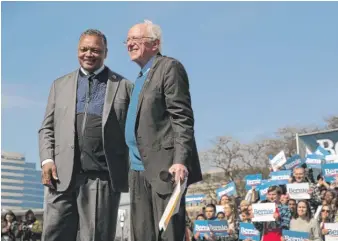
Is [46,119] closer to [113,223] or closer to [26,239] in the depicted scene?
[113,223]

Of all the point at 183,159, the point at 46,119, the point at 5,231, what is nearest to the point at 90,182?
the point at 46,119

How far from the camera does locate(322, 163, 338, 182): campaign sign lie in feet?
42.3

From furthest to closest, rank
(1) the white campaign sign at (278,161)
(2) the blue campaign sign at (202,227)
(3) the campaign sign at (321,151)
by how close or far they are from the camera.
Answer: (3) the campaign sign at (321,151) → (1) the white campaign sign at (278,161) → (2) the blue campaign sign at (202,227)

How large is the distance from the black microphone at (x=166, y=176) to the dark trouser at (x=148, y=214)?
10 cm

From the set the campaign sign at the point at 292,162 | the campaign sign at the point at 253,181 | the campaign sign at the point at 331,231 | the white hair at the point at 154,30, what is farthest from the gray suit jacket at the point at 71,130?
the campaign sign at the point at 292,162

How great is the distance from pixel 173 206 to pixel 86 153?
3.31ft

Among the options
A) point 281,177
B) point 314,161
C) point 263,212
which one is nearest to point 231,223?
point 263,212

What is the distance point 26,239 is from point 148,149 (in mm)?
10810

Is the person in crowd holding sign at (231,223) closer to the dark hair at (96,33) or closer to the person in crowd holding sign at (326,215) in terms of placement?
the person in crowd holding sign at (326,215)

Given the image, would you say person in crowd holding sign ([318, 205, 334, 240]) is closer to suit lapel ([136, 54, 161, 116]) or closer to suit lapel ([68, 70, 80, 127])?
suit lapel ([68, 70, 80, 127])

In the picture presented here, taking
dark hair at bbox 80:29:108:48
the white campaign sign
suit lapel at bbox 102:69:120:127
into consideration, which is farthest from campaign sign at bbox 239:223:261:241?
dark hair at bbox 80:29:108:48

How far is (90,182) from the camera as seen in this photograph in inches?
162

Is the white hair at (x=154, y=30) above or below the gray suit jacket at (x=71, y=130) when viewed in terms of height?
above

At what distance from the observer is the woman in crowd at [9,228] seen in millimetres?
13434
